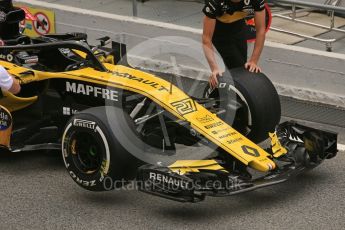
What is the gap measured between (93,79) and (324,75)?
3.28 m

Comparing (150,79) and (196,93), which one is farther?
(196,93)

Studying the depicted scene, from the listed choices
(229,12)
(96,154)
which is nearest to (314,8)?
(229,12)

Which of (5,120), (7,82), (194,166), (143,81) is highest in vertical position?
(143,81)

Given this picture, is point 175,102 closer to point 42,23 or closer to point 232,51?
point 232,51

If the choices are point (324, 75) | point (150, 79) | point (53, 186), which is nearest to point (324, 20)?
point (324, 75)

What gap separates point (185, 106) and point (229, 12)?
1282 millimetres

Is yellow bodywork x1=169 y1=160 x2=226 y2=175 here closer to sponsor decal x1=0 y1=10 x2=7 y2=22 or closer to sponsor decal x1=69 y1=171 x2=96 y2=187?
sponsor decal x1=69 y1=171 x2=96 y2=187

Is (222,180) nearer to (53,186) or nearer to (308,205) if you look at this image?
(308,205)

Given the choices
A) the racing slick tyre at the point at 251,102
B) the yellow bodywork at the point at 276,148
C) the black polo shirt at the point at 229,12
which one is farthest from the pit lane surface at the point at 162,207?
the black polo shirt at the point at 229,12

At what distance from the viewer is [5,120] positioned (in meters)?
6.62

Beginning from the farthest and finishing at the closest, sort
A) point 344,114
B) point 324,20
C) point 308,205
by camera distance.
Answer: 1. point 324,20
2. point 344,114
3. point 308,205

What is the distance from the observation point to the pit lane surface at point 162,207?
18.7 feet

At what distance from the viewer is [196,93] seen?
28.6 ft

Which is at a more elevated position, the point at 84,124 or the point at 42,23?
the point at 84,124
